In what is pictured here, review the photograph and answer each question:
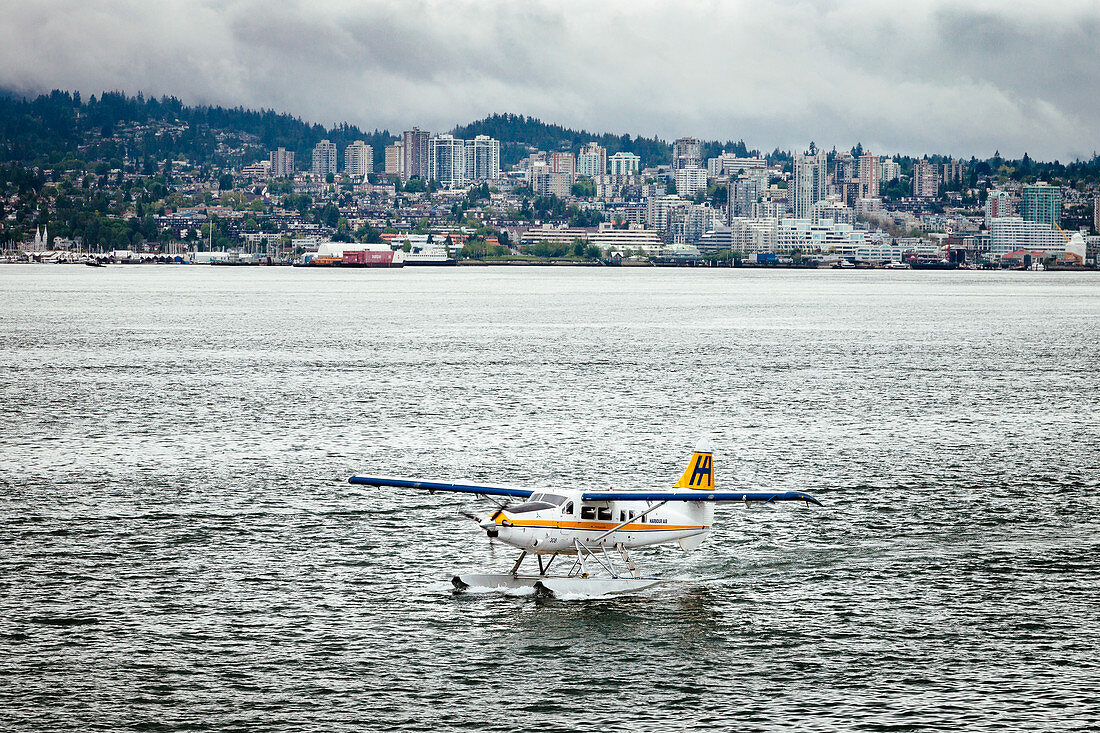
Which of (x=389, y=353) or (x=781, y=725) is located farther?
(x=389, y=353)

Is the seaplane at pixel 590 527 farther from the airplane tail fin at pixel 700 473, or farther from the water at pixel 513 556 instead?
the water at pixel 513 556

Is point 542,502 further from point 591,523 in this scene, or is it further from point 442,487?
point 442,487

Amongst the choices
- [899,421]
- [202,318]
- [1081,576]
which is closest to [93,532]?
[1081,576]

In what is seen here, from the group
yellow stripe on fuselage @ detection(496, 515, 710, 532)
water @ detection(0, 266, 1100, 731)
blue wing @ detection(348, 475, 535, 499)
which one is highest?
blue wing @ detection(348, 475, 535, 499)

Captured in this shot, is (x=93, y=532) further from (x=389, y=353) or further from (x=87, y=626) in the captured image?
(x=389, y=353)

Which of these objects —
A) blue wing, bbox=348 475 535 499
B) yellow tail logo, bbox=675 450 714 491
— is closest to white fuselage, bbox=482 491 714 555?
yellow tail logo, bbox=675 450 714 491

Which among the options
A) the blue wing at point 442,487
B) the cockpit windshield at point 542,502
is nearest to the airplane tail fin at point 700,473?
the blue wing at point 442,487

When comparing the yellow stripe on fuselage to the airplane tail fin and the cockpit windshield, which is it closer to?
the cockpit windshield

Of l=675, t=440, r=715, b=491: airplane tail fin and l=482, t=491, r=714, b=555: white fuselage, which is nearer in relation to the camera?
l=482, t=491, r=714, b=555: white fuselage
